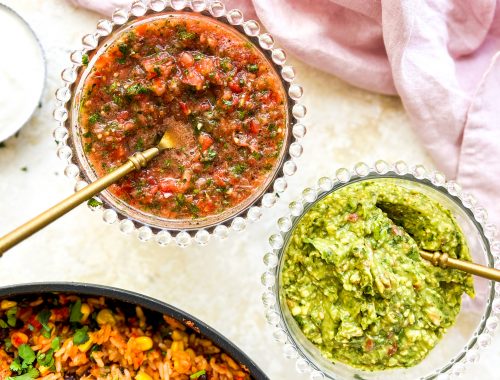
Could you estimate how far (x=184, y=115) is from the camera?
2332 millimetres

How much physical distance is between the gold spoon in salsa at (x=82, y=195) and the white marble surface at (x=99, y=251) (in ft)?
1.66

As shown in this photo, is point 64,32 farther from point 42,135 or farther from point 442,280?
point 442,280

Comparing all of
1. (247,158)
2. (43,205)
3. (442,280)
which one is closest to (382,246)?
(442,280)

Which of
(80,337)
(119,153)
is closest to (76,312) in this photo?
(80,337)

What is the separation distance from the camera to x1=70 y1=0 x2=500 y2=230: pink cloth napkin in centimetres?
260

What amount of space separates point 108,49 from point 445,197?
4.01 ft

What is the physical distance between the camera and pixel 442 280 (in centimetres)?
241

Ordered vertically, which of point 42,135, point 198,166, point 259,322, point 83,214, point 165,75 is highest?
point 165,75

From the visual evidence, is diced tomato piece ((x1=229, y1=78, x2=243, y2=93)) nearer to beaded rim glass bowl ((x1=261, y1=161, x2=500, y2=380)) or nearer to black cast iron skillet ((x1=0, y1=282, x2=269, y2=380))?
beaded rim glass bowl ((x1=261, y1=161, x2=500, y2=380))

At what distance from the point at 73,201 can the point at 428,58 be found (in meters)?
1.37

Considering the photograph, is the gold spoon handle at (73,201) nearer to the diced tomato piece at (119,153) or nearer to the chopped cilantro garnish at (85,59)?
the diced tomato piece at (119,153)

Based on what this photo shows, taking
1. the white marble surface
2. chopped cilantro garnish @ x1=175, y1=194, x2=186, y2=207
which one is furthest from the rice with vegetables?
chopped cilantro garnish @ x1=175, y1=194, x2=186, y2=207

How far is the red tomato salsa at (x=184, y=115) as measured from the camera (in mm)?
2295

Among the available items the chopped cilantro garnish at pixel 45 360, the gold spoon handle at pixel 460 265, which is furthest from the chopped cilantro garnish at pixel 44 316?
the gold spoon handle at pixel 460 265
